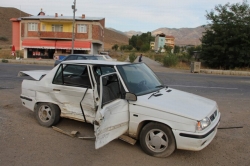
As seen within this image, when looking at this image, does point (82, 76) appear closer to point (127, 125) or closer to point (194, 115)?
point (127, 125)

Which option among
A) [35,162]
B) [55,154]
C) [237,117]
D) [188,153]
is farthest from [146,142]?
[237,117]

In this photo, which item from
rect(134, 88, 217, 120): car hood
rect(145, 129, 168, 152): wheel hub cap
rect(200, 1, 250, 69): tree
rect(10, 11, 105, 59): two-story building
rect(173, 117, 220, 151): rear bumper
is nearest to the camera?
rect(173, 117, 220, 151): rear bumper

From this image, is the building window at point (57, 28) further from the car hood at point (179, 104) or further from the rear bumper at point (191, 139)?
the rear bumper at point (191, 139)

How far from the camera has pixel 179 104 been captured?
4121 millimetres

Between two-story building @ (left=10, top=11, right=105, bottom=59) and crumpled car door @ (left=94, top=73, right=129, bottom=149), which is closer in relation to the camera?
crumpled car door @ (left=94, top=73, right=129, bottom=149)

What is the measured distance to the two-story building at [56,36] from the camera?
41.3 m

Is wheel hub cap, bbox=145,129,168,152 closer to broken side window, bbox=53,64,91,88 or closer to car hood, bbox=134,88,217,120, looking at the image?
car hood, bbox=134,88,217,120

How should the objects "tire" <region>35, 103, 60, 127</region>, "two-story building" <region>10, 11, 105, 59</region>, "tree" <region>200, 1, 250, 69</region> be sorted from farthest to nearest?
"two-story building" <region>10, 11, 105, 59</region> < "tree" <region>200, 1, 250, 69</region> < "tire" <region>35, 103, 60, 127</region>

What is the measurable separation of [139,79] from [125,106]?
2.69 ft

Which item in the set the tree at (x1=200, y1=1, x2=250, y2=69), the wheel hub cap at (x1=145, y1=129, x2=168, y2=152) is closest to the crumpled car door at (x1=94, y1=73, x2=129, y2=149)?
the wheel hub cap at (x1=145, y1=129, x2=168, y2=152)

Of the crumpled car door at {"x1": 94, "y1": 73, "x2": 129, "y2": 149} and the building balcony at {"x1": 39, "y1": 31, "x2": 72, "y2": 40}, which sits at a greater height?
the building balcony at {"x1": 39, "y1": 31, "x2": 72, "y2": 40}

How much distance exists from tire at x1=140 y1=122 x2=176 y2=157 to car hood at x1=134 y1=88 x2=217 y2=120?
302 millimetres

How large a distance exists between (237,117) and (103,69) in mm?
4157

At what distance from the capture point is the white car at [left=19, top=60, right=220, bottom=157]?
3.77 metres
